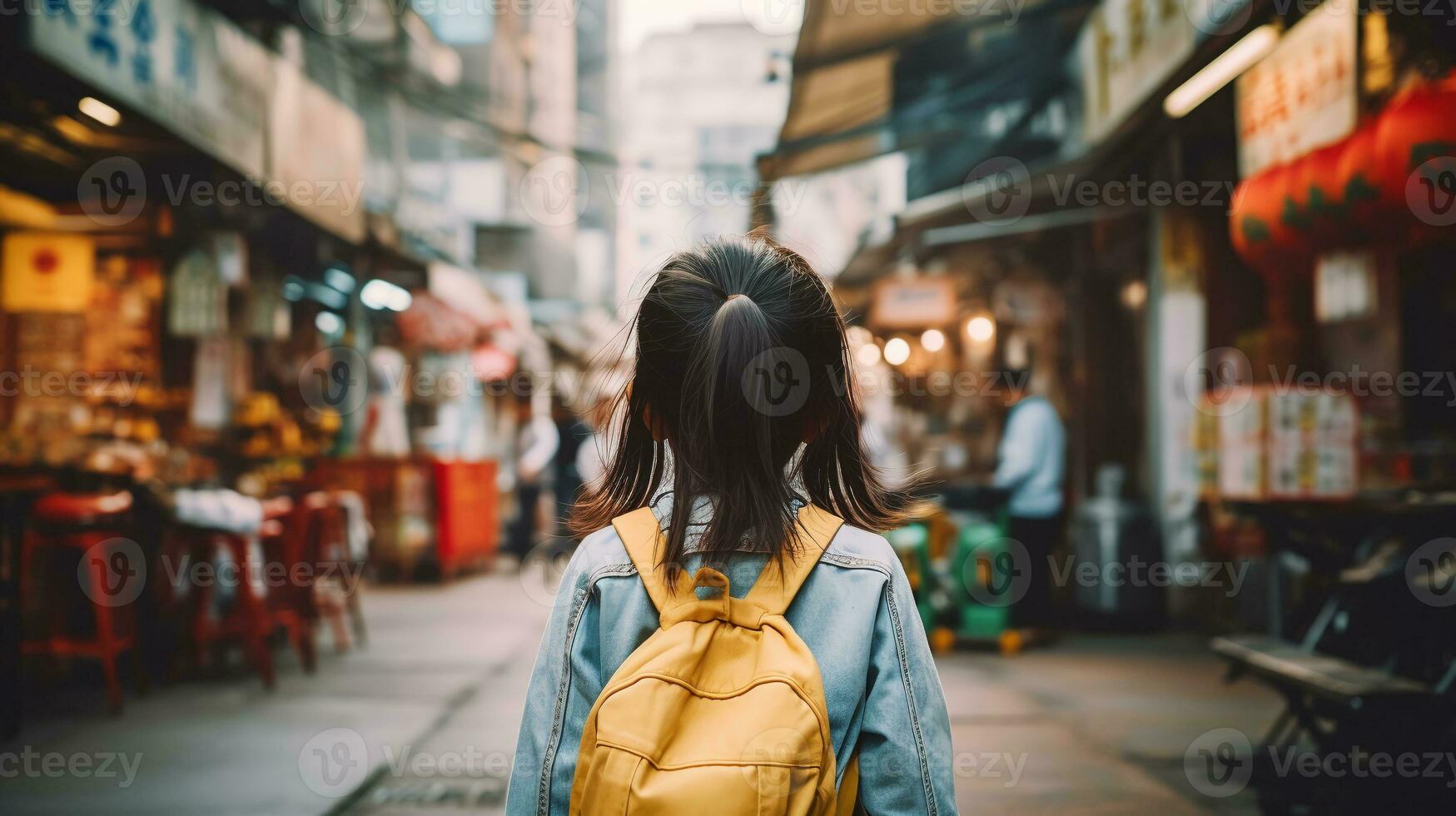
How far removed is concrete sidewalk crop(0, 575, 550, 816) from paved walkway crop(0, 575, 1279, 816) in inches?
0.5

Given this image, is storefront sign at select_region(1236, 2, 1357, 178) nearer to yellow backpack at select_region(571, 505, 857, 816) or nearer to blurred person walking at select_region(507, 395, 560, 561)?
yellow backpack at select_region(571, 505, 857, 816)

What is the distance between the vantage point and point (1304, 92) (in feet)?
17.4

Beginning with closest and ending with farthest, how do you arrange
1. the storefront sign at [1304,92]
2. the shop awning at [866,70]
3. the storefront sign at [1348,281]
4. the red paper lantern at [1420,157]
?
the red paper lantern at [1420,157]
the storefront sign at [1304,92]
the storefront sign at [1348,281]
the shop awning at [866,70]

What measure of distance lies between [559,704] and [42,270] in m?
8.77

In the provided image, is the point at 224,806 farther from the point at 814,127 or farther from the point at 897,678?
the point at 814,127

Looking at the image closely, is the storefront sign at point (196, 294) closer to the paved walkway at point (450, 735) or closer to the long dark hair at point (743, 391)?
the paved walkway at point (450, 735)

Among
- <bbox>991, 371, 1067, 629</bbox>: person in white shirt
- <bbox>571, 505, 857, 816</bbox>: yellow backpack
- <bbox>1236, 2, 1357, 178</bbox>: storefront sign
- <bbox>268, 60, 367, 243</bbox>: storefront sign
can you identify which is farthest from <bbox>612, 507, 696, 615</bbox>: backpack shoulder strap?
<bbox>268, 60, 367, 243</bbox>: storefront sign

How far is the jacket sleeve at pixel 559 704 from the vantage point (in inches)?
57.9

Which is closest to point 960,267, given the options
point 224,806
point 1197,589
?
point 1197,589

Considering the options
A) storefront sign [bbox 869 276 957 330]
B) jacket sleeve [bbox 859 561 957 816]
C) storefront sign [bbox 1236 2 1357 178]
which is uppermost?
storefront sign [bbox 1236 2 1357 178]

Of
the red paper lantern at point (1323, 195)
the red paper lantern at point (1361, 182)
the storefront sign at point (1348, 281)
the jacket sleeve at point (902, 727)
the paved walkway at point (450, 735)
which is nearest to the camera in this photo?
the jacket sleeve at point (902, 727)

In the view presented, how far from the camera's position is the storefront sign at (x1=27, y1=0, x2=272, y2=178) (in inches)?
191

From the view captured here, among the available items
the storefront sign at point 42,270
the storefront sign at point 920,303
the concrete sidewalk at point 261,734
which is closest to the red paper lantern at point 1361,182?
the concrete sidewalk at point 261,734

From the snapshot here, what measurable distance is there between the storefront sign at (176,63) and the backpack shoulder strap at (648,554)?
4.55 meters
